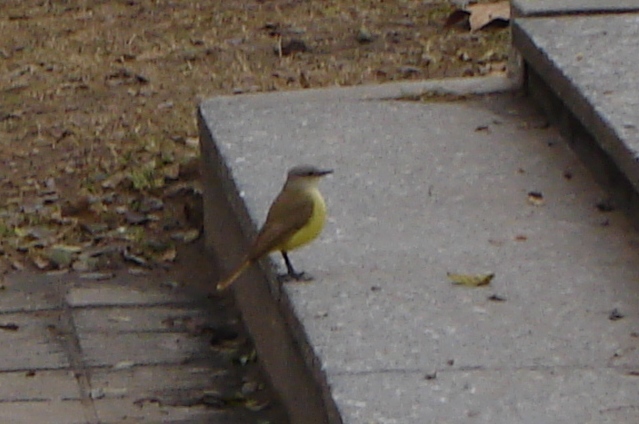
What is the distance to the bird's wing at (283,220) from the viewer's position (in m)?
4.54

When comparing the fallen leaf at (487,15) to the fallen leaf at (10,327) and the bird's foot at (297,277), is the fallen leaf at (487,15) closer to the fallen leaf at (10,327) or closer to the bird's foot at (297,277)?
the fallen leaf at (10,327)

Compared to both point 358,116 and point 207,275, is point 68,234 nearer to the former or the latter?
point 207,275

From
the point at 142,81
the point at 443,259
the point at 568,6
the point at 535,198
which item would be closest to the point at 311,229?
the point at 443,259

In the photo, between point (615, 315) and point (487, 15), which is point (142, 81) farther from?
point (615, 315)

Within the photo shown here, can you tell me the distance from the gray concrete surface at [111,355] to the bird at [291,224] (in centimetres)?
49

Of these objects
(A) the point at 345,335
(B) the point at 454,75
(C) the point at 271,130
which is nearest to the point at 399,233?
(A) the point at 345,335

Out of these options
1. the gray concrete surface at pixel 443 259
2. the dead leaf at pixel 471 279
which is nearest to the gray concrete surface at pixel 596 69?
the gray concrete surface at pixel 443 259

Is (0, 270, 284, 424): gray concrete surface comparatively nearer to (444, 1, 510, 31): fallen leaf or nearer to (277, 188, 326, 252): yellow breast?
(277, 188, 326, 252): yellow breast

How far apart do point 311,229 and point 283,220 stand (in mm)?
85

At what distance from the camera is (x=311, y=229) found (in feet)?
15.0

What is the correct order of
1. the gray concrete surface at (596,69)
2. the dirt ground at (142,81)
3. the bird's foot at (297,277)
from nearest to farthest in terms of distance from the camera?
the bird's foot at (297,277)
the gray concrete surface at (596,69)
the dirt ground at (142,81)

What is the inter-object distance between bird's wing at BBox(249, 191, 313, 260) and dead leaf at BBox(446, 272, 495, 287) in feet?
1.50

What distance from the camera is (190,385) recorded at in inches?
198

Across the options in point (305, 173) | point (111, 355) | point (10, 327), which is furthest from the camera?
point (10, 327)
